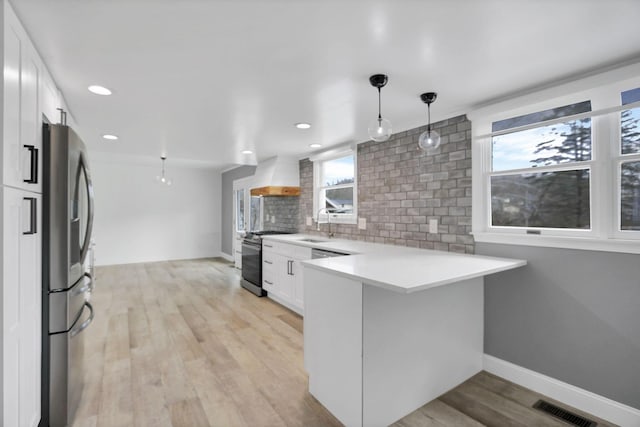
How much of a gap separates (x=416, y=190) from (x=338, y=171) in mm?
1520

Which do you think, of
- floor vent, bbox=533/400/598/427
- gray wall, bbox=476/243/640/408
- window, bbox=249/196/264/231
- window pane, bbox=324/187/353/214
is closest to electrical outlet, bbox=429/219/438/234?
gray wall, bbox=476/243/640/408

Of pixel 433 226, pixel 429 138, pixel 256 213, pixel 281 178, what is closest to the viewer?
pixel 429 138

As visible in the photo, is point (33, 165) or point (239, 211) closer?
point (33, 165)

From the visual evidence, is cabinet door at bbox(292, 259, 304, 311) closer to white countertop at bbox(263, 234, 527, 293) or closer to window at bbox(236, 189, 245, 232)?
white countertop at bbox(263, 234, 527, 293)

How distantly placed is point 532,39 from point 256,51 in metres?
1.49

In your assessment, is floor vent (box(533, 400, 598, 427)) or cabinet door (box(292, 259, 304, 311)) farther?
cabinet door (box(292, 259, 304, 311))

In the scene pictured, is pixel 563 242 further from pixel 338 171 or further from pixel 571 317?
pixel 338 171

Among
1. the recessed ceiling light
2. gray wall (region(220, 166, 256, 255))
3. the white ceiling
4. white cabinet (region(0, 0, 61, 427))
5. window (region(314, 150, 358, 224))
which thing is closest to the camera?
white cabinet (region(0, 0, 61, 427))

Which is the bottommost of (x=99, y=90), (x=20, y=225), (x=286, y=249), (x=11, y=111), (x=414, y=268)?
(x=286, y=249)

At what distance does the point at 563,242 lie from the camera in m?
2.12

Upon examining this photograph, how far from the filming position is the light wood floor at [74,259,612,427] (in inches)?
75.9

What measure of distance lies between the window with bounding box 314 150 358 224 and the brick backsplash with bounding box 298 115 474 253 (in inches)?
6.8

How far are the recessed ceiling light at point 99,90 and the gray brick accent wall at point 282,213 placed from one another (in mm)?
3229

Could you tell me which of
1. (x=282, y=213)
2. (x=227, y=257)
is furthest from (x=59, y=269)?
(x=227, y=257)
